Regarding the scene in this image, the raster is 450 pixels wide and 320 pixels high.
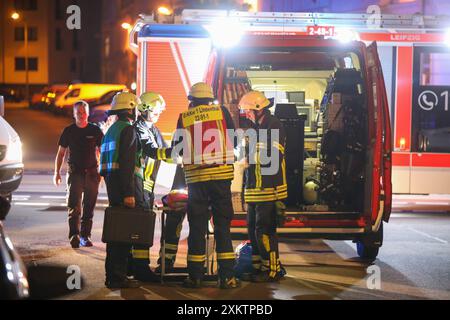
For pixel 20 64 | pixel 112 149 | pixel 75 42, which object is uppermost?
pixel 75 42

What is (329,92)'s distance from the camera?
9.84 metres

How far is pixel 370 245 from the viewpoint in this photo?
8.56 metres

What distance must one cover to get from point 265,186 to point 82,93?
83.6 ft

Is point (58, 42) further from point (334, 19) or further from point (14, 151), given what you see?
point (14, 151)

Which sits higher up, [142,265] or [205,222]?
[205,222]

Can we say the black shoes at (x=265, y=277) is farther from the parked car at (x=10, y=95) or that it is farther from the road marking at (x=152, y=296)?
the parked car at (x=10, y=95)

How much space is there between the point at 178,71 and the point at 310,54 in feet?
11.9

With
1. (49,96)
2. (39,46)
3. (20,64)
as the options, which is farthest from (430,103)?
(20,64)

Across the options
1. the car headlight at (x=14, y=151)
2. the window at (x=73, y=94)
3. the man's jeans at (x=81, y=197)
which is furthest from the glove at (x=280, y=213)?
the window at (x=73, y=94)

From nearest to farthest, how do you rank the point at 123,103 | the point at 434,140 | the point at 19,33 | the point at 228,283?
the point at 228,283 → the point at 123,103 → the point at 434,140 → the point at 19,33

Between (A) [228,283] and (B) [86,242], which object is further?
(B) [86,242]

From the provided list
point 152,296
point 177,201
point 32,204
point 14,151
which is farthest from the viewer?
point 32,204

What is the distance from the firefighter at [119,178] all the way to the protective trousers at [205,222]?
511mm

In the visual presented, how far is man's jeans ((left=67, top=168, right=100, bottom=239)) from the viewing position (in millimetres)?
9414
